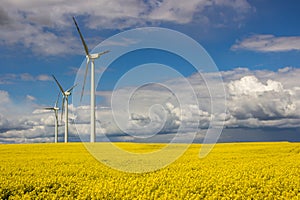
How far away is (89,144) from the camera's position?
170ft

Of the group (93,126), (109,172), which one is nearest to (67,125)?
(93,126)

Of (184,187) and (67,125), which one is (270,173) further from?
(67,125)

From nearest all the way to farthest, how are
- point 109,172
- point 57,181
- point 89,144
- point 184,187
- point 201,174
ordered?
1. point 184,187
2. point 57,181
3. point 201,174
4. point 109,172
5. point 89,144

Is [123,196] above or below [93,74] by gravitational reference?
below

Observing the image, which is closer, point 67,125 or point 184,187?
point 184,187

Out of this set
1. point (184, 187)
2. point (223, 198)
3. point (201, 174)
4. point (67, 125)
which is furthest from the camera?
point (67, 125)

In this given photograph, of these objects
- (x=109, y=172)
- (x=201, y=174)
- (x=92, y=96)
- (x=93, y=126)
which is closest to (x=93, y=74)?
(x=92, y=96)

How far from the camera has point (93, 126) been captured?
53.3m

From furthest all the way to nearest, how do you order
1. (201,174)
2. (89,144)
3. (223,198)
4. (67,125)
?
1. (67,125)
2. (89,144)
3. (201,174)
4. (223,198)

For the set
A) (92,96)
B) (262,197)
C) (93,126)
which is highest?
(92,96)

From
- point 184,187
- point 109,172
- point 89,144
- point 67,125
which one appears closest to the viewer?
point 184,187

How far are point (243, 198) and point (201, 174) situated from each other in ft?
17.1

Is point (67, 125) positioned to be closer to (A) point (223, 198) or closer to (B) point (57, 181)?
(B) point (57, 181)

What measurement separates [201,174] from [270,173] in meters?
3.76
